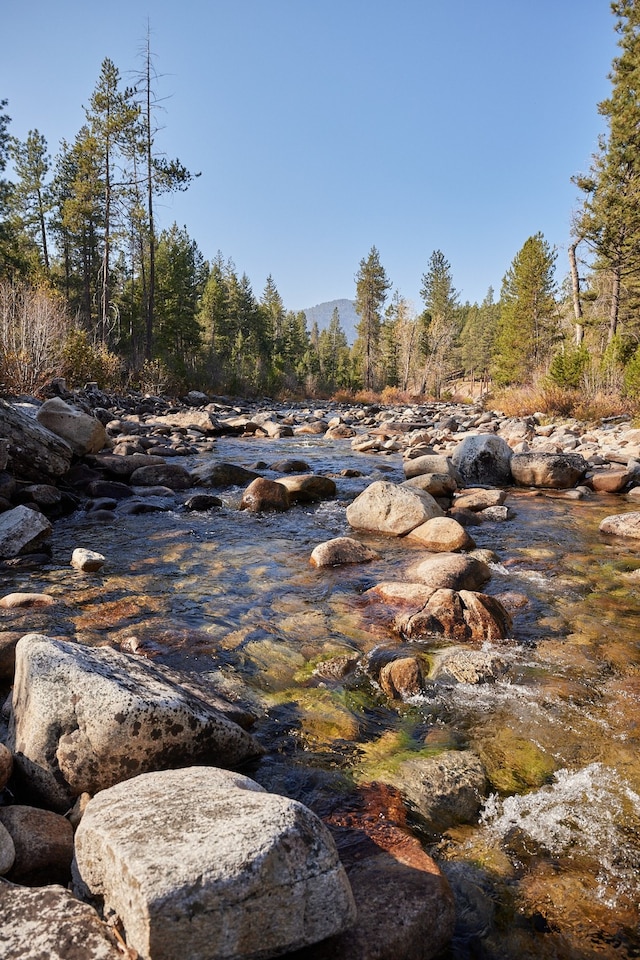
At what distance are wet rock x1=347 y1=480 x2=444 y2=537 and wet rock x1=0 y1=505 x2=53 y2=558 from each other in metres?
3.87

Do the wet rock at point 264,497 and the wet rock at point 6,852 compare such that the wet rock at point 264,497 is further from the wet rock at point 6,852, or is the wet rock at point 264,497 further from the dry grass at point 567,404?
the dry grass at point 567,404

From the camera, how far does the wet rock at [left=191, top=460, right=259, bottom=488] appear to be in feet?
32.9

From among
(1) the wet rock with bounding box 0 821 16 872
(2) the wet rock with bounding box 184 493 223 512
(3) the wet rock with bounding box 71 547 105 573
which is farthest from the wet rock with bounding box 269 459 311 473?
(1) the wet rock with bounding box 0 821 16 872

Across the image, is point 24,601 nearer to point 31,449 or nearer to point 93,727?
point 93,727

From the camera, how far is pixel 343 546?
19.9 feet

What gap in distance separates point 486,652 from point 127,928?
297 centimetres

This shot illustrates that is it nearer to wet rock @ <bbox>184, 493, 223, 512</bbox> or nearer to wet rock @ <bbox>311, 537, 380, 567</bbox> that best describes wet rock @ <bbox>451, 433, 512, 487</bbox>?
wet rock @ <bbox>184, 493, 223, 512</bbox>

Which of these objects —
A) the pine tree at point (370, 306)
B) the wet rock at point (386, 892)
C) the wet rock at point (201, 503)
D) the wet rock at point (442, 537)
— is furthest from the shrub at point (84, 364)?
the pine tree at point (370, 306)

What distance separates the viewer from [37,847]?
1.91 metres

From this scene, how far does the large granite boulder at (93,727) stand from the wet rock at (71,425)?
25.8 feet

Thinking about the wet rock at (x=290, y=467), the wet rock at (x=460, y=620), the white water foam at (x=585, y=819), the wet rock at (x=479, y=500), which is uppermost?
the wet rock at (x=290, y=467)

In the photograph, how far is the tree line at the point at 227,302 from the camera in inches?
756

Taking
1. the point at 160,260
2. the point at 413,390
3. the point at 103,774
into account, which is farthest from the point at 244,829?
the point at 413,390

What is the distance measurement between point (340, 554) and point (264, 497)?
276 centimetres
